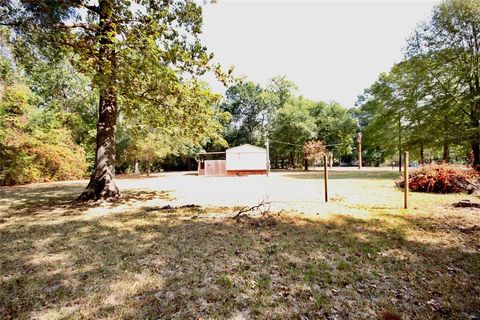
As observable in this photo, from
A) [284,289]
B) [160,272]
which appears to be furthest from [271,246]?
[160,272]

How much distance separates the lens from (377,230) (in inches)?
187

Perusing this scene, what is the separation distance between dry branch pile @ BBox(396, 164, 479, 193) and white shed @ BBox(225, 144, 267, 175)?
55.6 ft

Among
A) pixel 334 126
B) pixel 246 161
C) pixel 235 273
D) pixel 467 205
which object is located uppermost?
pixel 334 126

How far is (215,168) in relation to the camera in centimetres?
2697

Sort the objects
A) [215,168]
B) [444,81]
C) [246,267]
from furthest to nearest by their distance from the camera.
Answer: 1. [215,168]
2. [444,81]
3. [246,267]

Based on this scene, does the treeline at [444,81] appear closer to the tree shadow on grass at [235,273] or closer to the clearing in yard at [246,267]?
the clearing in yard at [246,267]

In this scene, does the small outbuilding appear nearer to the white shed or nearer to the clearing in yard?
the white shed

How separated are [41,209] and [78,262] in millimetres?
5204

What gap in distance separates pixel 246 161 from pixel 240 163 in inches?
27.0

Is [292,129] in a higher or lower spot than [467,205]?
higher

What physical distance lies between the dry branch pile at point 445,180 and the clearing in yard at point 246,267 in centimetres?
398

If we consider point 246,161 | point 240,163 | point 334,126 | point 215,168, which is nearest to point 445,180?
point 246,161

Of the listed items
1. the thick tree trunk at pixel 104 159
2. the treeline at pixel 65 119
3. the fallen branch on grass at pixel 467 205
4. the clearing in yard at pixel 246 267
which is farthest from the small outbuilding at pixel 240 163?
the clearing in yard at pixel 246 267

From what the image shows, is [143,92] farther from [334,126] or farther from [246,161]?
[334,126]
